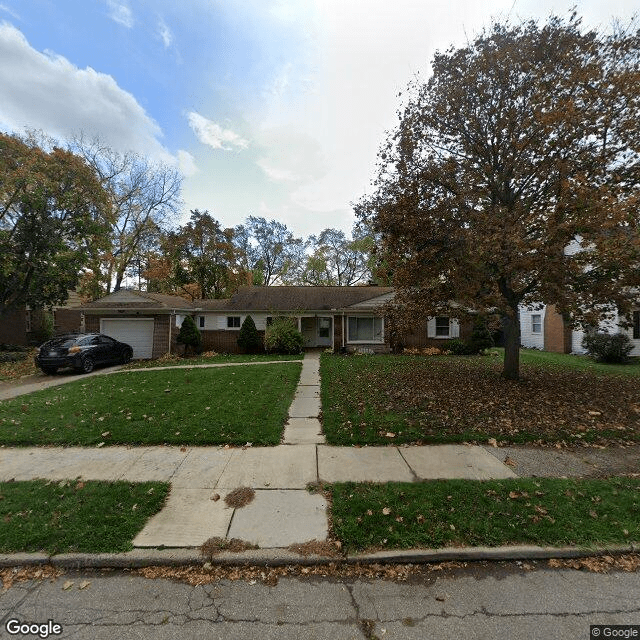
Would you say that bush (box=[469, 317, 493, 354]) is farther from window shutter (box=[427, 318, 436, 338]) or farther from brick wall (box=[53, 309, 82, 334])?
brick wall (box=[53, 309, 82, 334])

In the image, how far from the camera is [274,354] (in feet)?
57.0

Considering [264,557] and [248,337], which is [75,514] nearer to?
[264,557]

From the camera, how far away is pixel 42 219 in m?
16.0

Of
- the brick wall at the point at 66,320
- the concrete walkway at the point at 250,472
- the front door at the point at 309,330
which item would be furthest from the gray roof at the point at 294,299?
the concrete walkway at the point at 250,472

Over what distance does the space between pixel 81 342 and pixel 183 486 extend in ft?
39.1

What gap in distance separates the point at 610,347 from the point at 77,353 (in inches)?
860

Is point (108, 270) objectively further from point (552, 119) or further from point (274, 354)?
point (552, 119)

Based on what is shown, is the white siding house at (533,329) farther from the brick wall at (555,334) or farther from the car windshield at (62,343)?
the car windshield at (62,343)

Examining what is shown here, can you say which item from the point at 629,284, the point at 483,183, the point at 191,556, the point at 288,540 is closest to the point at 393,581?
the point at 288,540

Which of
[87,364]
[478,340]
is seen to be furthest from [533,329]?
[87,364]

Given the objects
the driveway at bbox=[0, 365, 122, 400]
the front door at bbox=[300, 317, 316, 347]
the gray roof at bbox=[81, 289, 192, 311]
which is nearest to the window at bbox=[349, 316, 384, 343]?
the front door at bbox=[300, 317, 316, 347]

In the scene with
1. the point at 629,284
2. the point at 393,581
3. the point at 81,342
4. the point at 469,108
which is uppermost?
Result: the point at 469,108

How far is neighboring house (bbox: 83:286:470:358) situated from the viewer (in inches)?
663

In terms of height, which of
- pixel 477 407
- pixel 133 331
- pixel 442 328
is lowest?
pixel 477 407
